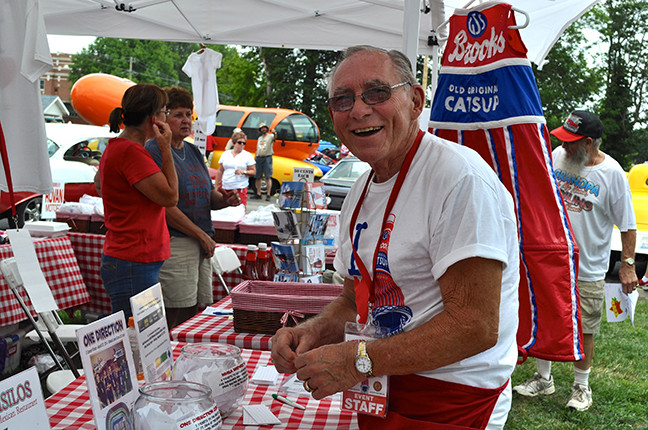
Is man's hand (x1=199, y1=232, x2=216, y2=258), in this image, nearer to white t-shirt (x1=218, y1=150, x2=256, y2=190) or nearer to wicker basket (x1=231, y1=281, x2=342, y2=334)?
wicker basket (x1=231, y1=281, x2=342, y2=334)

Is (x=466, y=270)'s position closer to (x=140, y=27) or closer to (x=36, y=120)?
(x=36, y=120)

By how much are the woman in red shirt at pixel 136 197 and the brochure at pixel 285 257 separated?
24.6 inches

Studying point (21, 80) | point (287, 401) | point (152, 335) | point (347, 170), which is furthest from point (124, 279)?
point (347, 170)

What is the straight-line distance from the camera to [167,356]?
1.67 meters

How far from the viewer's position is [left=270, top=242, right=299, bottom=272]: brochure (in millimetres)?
2693

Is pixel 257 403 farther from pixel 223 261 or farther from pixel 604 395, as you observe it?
pixel 604 395

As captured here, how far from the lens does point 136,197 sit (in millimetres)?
2859

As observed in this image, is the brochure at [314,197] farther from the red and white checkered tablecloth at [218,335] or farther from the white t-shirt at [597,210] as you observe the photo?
the white t-shirt at [597,210]

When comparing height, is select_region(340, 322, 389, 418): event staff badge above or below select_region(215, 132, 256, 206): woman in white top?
above

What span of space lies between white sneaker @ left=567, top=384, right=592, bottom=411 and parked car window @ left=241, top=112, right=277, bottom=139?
49.0 ft

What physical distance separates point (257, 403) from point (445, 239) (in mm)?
843

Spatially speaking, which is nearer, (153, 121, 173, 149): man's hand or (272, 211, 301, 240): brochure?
(272, 211, 301, 240): brochure

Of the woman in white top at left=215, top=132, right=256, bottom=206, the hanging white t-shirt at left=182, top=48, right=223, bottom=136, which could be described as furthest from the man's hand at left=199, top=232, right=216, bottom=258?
the woman in white top at left=215, top=132, right=256, bottom=206

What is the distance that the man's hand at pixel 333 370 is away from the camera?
126cm
